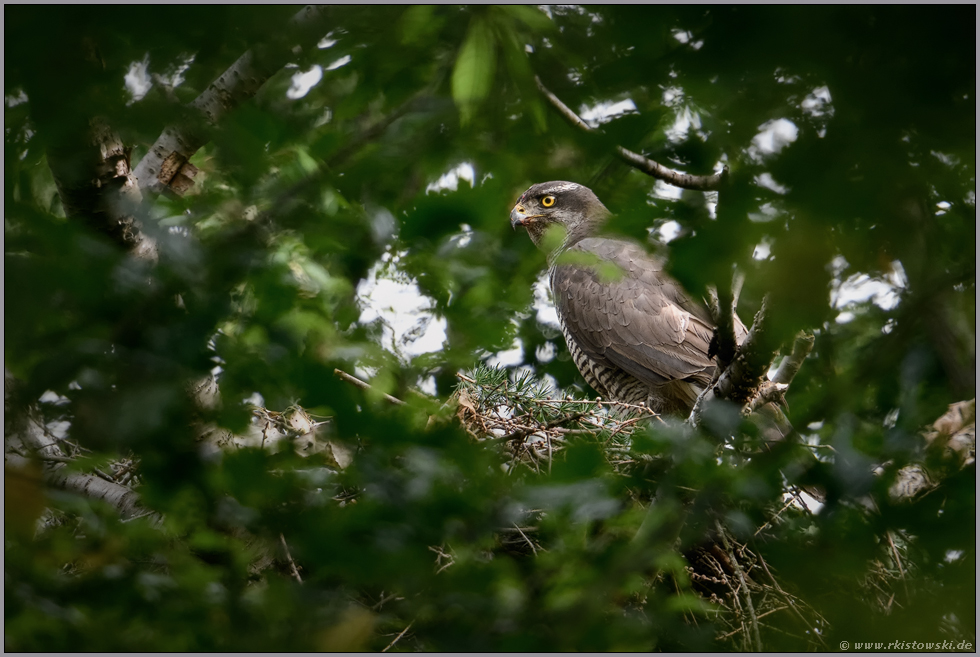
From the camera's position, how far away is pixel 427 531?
1342 mm

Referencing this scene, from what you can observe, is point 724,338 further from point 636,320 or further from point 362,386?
point 636,320

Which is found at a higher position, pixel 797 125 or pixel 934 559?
pixel 797 125

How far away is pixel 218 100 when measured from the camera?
116 inches

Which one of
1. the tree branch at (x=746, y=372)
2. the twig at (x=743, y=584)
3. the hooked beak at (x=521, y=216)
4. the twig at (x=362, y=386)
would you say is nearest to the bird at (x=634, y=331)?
the hooked beak at (x=521, y=216)

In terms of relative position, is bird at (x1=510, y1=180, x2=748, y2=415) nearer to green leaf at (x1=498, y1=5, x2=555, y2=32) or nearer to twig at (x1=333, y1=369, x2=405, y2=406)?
twig at (x1=333, y1=369, x2=405, y2=406)

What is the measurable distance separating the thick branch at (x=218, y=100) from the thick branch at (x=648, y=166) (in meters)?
0.54

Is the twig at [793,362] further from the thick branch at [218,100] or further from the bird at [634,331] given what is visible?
the thick branch at [218,100]

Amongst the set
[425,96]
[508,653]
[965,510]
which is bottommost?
[508,653]

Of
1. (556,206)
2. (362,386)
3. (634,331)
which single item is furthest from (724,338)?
(556,206)

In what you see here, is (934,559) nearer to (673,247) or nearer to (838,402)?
(838,402)

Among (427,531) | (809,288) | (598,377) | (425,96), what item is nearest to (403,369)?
(427,531)

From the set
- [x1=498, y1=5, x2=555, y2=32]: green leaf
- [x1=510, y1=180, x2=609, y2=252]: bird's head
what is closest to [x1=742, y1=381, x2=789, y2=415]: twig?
[x1=498, y1=5, x2=555, y2=32]: green leaf

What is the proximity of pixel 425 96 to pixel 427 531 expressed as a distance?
0.99 meters

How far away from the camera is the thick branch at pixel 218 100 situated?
1.47 metres
